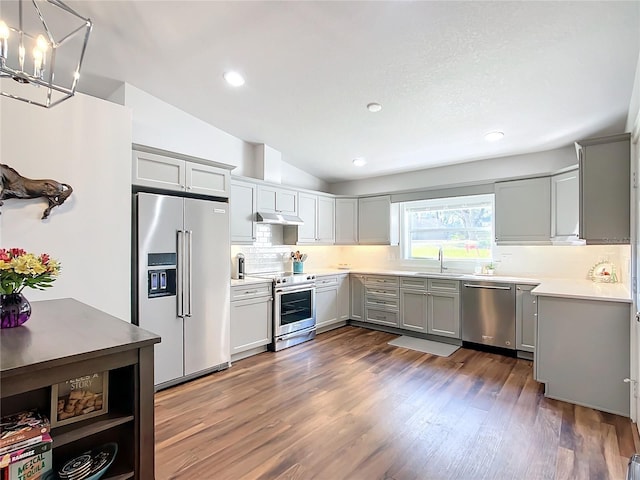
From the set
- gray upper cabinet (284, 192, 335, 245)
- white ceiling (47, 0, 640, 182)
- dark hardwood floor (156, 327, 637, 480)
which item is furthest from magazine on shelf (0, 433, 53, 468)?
gray upper cabinet (284, 192, 335, 245)

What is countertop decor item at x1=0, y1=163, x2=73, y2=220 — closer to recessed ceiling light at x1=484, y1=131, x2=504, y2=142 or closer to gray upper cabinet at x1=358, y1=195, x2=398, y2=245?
gray upper cabinet at x1=358, y1=195, x2=398, y2=245

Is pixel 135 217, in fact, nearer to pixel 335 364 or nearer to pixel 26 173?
pixel 26 173

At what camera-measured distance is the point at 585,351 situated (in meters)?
2.75

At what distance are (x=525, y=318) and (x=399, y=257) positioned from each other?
2022 mm

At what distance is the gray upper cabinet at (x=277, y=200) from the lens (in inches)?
173

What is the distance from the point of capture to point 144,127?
345 centimetres

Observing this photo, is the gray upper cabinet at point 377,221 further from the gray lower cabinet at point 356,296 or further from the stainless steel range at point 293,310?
the stainless steel range at point 293,310

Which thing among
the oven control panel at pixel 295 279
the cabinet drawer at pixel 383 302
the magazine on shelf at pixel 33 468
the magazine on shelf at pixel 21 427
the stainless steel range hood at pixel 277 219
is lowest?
the cabinet drawer at pixel 383 302

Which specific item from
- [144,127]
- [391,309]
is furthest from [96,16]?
[391,309]

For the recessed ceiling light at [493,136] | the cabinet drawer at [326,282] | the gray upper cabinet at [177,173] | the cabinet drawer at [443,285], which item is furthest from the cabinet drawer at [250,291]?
the recessed ceiling light at [493,136]

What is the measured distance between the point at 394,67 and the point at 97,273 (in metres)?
2.92

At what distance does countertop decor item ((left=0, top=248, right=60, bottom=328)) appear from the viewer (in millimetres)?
1307

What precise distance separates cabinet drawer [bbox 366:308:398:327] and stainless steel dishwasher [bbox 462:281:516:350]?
3.13ft

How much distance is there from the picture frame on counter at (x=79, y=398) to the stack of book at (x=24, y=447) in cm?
7
